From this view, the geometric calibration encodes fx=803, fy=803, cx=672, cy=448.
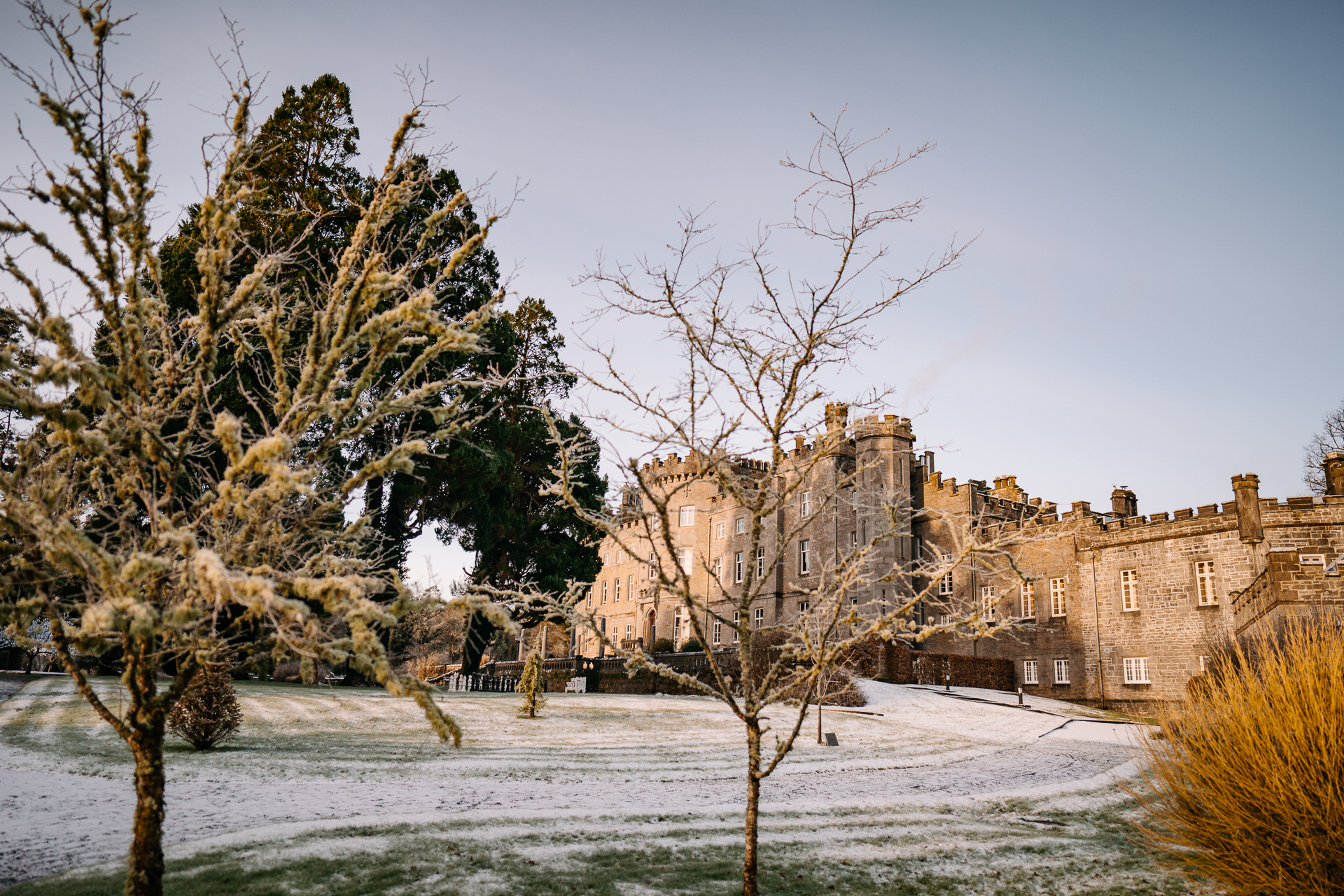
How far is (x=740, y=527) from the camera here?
159ft

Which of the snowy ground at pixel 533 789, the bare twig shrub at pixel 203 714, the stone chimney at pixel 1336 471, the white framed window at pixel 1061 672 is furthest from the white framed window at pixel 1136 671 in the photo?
the bare twig shrub at pixel 203 714

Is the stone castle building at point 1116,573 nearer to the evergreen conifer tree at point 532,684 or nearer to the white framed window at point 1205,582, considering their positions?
the white framed window at point 1205,582

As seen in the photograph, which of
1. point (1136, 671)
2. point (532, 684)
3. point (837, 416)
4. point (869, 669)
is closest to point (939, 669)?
point (869, 669)

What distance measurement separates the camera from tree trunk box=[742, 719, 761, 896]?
675cm

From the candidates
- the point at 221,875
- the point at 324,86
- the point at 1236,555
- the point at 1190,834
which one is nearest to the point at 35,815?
the point at 221,875

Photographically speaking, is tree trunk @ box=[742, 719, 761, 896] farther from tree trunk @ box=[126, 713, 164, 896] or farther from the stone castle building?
the stone castle building

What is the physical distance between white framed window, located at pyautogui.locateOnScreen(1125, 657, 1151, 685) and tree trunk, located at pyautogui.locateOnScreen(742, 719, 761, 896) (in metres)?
29.7

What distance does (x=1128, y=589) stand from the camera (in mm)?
32031

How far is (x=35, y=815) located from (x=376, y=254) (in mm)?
7822

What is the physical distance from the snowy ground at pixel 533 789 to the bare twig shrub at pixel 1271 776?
1286 millimetres

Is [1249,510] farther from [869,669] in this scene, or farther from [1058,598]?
[869,669]

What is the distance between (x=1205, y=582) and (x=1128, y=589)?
2.78m

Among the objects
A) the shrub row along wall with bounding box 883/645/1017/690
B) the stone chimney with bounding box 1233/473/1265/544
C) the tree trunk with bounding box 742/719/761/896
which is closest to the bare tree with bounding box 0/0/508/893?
the tree trunk with bounding box 742/719/761/896

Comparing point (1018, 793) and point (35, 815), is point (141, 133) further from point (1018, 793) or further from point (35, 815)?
point (1018, 793)
